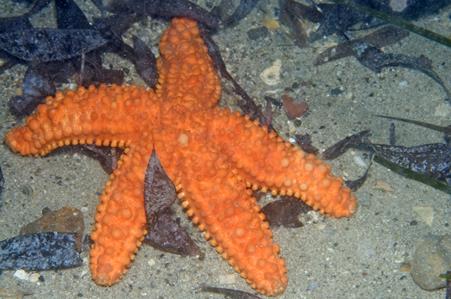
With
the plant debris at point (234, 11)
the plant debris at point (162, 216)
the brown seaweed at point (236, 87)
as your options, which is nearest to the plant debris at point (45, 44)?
the brown seaweed at point (236, 87)

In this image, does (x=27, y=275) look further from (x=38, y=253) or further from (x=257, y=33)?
(x=257, y=33)

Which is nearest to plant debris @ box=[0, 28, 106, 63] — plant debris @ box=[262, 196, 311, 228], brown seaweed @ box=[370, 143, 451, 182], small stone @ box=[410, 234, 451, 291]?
plant debris @ box=[262, 196, 311, 228]

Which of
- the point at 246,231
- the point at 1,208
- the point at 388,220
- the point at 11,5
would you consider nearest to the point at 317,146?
the point at 388,220

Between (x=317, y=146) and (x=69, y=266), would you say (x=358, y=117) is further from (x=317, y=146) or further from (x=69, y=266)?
(x=69, y=266)

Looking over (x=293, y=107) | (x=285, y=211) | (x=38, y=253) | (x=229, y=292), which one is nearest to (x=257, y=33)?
(x=293, y=107)

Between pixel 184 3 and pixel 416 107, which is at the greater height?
pixel 184 3

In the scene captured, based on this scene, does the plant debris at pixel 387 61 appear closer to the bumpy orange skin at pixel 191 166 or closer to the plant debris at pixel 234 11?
the plant debris at pixel 234 11

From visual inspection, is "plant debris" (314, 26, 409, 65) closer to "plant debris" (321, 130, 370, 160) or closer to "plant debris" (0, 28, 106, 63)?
"plant debris" (321, 130, 370, 160)
